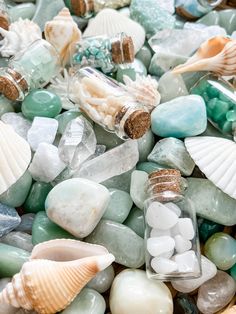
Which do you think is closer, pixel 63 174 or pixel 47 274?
pixel 47 274

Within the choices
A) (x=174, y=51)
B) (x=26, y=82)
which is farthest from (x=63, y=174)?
(x=174, y=51)

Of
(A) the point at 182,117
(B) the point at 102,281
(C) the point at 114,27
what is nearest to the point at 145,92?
(A) the point at 182,117

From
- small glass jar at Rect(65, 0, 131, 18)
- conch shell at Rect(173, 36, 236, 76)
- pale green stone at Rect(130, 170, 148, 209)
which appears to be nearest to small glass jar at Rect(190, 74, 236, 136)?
conch shell at Rect(173, 36, 236, 76)

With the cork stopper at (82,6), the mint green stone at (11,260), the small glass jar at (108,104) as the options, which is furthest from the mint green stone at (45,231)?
the cork stopper at (82,6)

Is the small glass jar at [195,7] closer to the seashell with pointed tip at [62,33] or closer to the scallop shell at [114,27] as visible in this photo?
the scallop shell at [114,27]

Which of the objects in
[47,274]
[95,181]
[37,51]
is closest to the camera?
[47,274]

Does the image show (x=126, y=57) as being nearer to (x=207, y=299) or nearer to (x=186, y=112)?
(x=186, y=112)

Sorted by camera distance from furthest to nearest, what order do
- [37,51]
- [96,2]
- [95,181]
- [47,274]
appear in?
[96,2], [37,51], [95,181], [47,274]

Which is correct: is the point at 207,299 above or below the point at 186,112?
below
